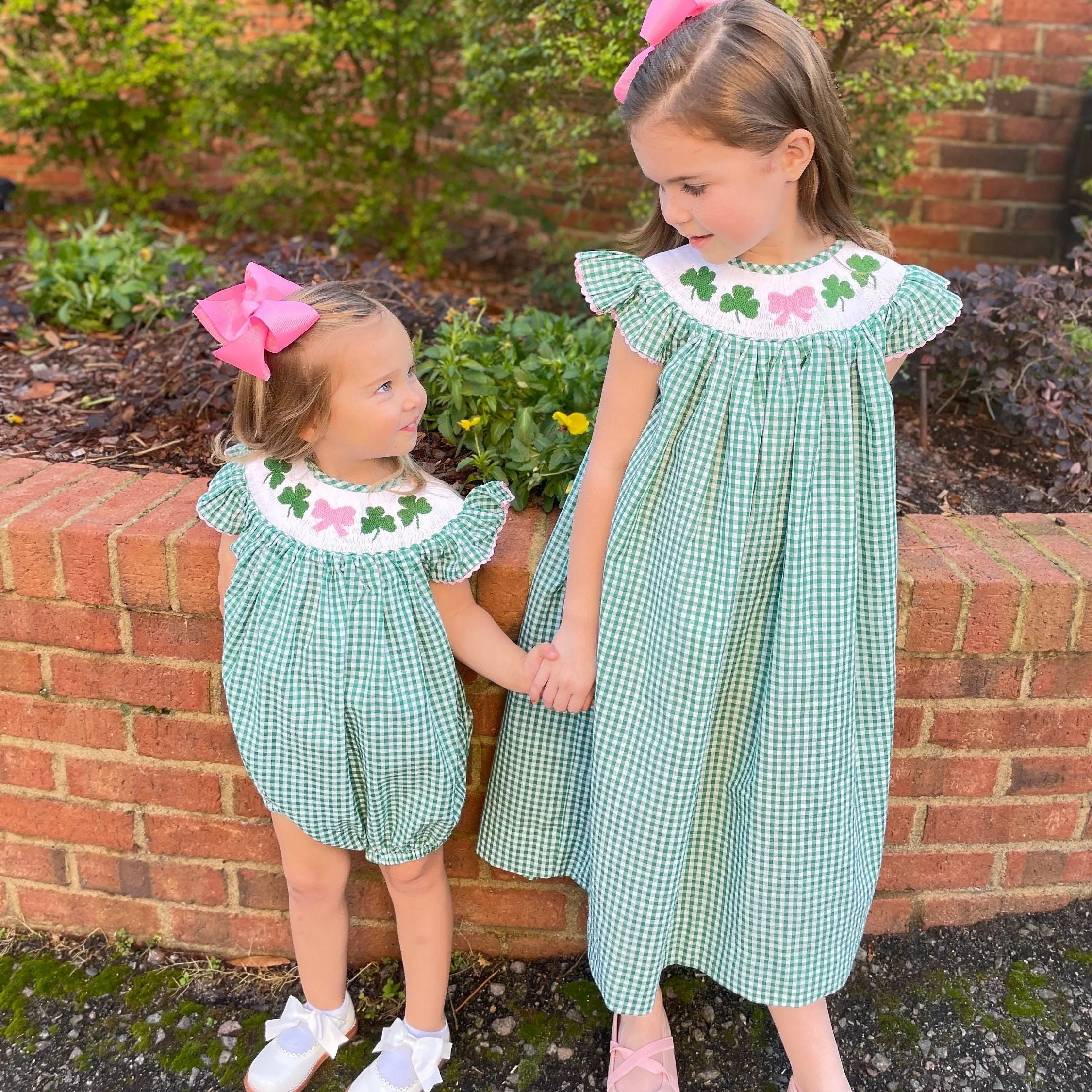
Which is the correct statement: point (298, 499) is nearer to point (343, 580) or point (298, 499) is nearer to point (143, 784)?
point (343, 580)

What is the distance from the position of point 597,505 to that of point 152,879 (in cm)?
132

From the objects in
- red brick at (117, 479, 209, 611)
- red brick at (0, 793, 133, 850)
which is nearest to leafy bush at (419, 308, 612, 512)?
red brick at (117, 479, 209, 611)

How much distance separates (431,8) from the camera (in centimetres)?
369

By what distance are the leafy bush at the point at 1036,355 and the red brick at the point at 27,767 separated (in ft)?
7.60

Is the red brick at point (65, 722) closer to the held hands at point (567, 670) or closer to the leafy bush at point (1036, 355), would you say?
the held hands at point (567, 670)

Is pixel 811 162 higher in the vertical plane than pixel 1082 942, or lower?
higher

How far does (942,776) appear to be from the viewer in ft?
7.31

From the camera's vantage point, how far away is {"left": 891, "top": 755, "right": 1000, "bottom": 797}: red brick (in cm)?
221

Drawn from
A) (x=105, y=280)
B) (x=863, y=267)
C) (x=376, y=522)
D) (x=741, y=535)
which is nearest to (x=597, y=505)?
(x=741, y=535)

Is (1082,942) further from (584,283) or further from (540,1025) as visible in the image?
(584,283)

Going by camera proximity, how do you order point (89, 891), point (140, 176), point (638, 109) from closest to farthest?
1. point (638, 109)
2. point (89, 891)
3. point (140, 176)

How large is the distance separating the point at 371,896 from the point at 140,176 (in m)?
3.70

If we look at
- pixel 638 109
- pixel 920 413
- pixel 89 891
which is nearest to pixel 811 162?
pixel 638 109

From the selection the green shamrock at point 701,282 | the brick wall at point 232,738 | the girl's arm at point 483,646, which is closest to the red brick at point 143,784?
the brick wall at point 232,738
